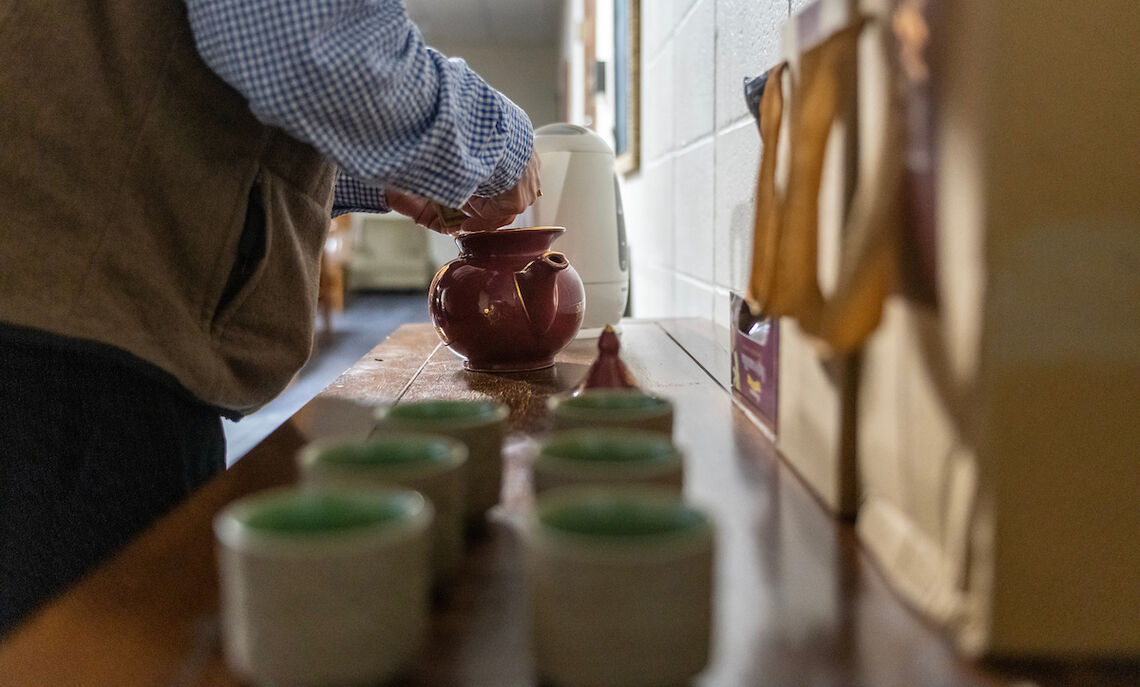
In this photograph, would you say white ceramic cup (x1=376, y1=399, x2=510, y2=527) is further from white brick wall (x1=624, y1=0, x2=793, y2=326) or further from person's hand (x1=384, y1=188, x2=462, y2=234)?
white brick wall (x1=624, y1=0, x2=793, y2=326)

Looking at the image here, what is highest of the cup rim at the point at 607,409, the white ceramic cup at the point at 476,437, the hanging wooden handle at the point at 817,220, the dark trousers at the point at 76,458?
the hanging wooden handle at the point at 817,220

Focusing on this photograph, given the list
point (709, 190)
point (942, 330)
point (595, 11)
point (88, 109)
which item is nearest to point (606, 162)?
point (709, 190)

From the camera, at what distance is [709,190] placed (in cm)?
155

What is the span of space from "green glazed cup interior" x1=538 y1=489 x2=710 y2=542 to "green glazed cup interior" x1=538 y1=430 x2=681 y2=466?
8 cm

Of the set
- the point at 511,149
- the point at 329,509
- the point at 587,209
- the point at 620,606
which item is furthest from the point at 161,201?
the point at 587,209

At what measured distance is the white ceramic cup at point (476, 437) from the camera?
1.59 feet

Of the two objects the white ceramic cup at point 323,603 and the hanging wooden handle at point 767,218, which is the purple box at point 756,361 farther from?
the white ceramic cup at point 323,603

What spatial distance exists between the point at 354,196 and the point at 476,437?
770 millimetres

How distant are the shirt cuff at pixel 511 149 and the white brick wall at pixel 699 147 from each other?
0.36 metres

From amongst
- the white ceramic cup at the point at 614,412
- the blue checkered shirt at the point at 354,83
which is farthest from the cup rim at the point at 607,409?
the blue checkered shirt at the point at 354,83

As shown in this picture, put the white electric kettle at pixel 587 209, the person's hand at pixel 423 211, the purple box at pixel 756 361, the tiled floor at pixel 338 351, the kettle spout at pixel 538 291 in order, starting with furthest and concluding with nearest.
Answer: the tiled floor at pixel 338 351, the white electric kettle at pixel 587 209, the person's hand at pixel 423 211, the kettle spout at pixel 538 291, the purple box at pixel 756 361

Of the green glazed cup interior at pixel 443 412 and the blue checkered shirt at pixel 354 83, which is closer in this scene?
the green glazed cup interior at pixel 443 412

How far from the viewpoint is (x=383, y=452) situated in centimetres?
44

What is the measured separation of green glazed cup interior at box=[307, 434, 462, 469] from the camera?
0.43 m
